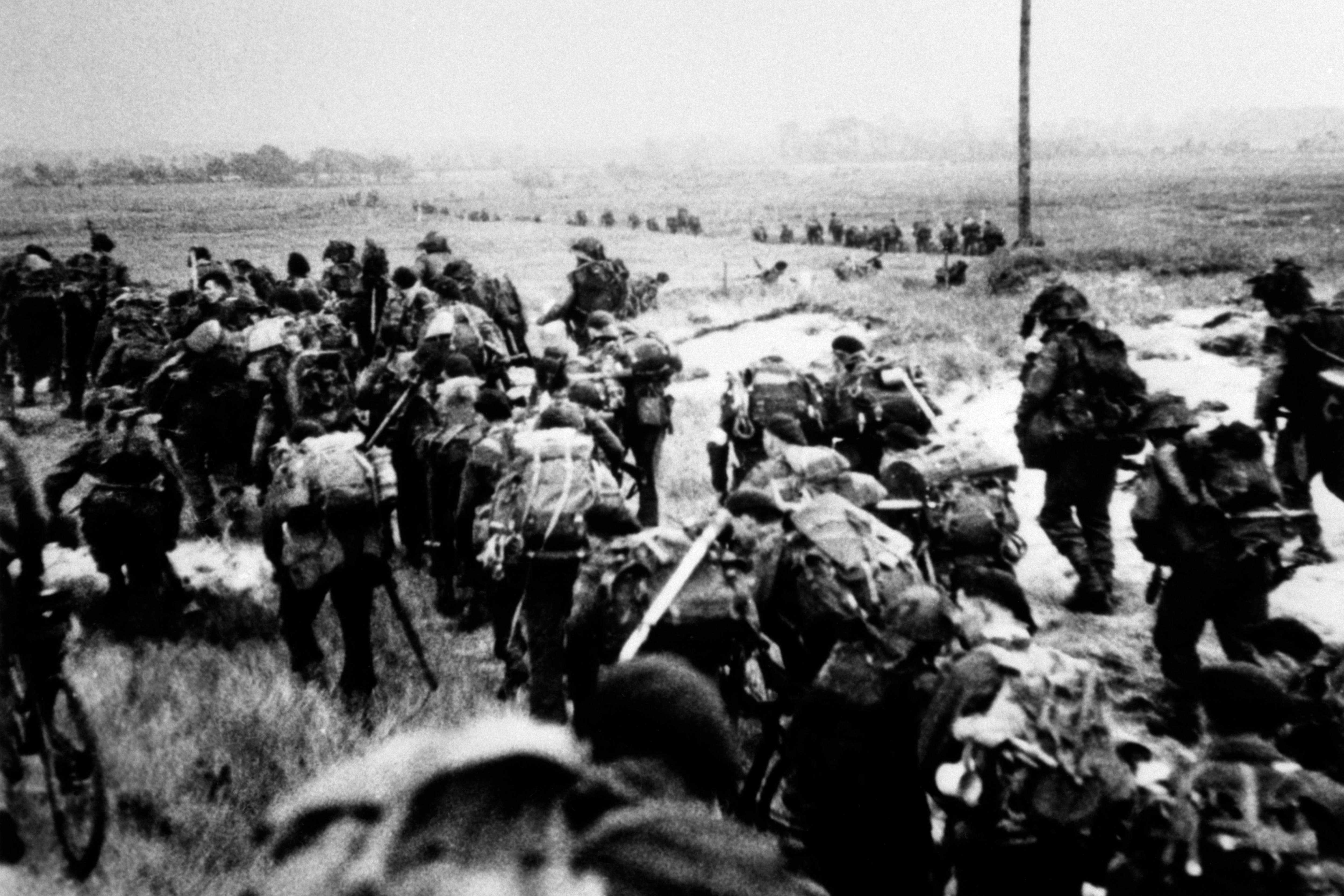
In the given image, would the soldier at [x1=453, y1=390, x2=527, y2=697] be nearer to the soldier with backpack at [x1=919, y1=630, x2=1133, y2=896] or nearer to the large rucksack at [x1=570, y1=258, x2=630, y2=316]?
the soldier with backpack at [x1=919, y1=630, x2=1133, y2=896]

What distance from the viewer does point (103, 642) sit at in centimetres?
689

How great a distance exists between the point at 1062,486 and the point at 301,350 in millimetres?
6613

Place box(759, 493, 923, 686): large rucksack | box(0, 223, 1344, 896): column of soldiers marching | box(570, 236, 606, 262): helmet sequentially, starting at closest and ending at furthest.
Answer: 1. box(0, 223, 1344, 896): column of soldiers marching
2. box(759, 493, 923, 686): large rucksack
3. box(570, 236, 606, 262): helmet

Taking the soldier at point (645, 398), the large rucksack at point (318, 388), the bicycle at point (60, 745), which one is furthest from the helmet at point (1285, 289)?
the bicycle at point (60, 745)

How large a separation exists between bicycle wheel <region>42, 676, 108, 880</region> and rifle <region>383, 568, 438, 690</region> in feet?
5.62

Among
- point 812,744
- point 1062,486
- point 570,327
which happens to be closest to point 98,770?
point 812,744

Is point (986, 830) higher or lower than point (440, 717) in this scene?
higher

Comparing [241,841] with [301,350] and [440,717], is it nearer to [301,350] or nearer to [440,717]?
[440,717]

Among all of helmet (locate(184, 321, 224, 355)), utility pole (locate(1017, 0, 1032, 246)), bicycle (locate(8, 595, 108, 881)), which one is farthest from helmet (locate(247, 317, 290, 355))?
utility pole (locate(1017, 0, 1032, 246))

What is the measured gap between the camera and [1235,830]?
2.76 meters

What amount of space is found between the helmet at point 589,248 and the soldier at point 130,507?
217 inches

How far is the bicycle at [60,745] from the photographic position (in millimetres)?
4379

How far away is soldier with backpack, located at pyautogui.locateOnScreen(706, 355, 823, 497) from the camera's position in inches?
283

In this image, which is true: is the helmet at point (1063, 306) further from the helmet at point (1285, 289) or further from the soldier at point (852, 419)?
the helmet at point (1285, 289)
